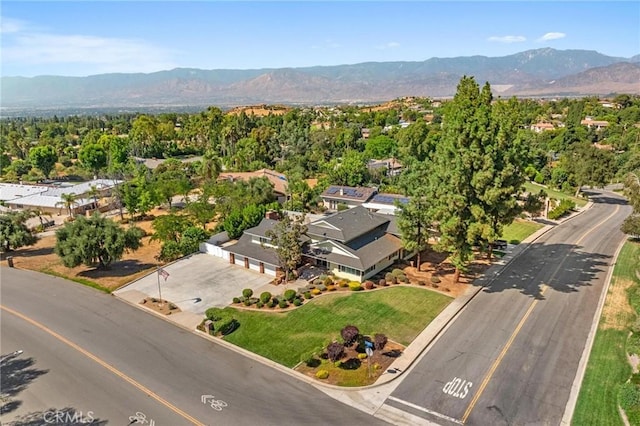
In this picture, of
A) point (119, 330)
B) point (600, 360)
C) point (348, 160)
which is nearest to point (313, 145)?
point (348, 160)

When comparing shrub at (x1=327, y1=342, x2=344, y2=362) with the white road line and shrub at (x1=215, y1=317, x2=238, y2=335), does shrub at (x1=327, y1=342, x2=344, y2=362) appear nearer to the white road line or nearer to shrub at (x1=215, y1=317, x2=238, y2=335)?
the white road line

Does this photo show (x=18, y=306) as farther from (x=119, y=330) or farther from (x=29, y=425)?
(x=29, y=425)

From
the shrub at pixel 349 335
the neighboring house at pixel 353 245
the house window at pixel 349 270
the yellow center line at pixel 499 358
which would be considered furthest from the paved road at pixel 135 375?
the neighboring house at pixel 353 245

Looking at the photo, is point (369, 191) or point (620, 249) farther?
point (369, 191)

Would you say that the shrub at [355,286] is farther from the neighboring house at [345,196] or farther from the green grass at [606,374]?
the neighboring house at [345,196]

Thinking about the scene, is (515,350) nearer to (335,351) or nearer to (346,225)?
(335,351)

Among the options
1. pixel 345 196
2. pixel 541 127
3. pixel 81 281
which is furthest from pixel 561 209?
pixel 541 127

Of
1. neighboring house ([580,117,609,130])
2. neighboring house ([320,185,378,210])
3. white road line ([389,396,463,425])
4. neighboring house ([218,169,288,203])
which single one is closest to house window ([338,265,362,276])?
white road line ([389,396,463,425])
